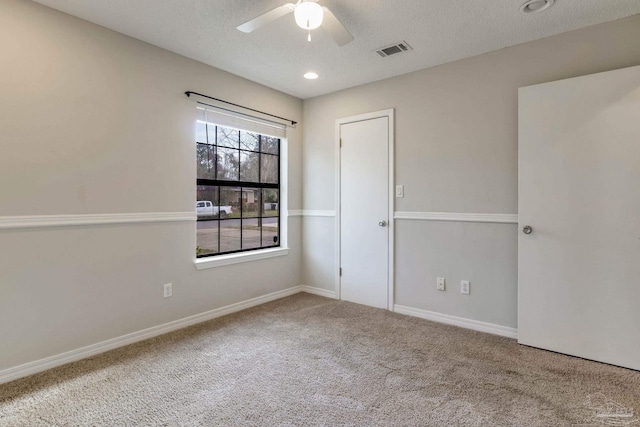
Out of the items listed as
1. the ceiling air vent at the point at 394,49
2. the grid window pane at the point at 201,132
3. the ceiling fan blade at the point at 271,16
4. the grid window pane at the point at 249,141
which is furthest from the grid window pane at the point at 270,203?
the ceiling fan blade at the point at 271,16

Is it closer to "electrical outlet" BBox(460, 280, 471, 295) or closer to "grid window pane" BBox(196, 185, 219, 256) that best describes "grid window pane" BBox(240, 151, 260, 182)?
"grid window pane" BBox(196, 185, 219, 256)

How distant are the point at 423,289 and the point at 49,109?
3299mm

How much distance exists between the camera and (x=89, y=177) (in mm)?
2354

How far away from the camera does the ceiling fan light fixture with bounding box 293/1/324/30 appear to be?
69.6 inches

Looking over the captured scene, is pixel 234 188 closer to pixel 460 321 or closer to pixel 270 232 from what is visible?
pixel 270 232

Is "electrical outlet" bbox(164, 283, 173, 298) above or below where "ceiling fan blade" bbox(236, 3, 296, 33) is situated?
below

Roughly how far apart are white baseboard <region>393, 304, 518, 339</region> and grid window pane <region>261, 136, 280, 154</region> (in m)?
2.23

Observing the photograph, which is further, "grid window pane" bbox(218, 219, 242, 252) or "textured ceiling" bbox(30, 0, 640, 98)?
"grid window pane" bbox(218, 219, 242, 252)

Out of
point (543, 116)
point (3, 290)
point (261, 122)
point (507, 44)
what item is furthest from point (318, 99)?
point (3, 290)

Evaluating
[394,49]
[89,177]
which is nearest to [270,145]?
[394,49]

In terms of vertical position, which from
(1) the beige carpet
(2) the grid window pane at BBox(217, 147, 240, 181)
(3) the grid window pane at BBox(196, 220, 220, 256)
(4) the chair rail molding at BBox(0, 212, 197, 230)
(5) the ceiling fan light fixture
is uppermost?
(5) the ceiling fan light fixture

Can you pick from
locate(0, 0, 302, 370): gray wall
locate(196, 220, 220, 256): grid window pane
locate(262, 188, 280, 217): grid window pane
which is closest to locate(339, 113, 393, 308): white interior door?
locate(262, 188, 280, 217): grid window pane

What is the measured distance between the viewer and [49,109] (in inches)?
86.0

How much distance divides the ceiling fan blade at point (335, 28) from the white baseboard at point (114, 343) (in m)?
2.57
